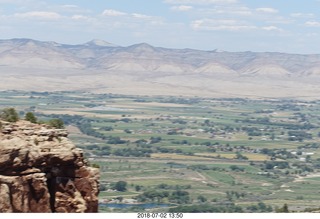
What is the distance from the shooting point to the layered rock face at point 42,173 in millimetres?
14281

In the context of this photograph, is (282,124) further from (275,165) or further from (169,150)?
(275,165)

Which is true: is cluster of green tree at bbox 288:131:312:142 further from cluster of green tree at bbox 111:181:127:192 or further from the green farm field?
cluster of green tree at bbox 111:181:127:192

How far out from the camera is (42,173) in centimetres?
1483

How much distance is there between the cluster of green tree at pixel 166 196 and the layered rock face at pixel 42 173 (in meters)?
38.6

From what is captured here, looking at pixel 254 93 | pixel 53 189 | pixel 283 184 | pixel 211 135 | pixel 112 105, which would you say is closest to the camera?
pixel 53 189

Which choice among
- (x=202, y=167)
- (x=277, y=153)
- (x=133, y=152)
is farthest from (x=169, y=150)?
(x=202, y=167)

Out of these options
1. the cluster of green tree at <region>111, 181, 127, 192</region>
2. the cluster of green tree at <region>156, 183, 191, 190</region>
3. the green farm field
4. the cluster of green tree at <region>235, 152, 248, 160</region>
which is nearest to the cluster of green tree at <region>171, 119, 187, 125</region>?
the green farm field

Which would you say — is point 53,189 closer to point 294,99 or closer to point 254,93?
point 294,99

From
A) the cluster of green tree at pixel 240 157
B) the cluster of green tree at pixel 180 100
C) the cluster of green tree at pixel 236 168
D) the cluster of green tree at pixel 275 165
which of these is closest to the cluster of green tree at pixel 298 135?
the cluster of green tree at pixel 240 157

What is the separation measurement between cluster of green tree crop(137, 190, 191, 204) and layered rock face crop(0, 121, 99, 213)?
38.6 m

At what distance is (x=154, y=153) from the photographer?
83312mm

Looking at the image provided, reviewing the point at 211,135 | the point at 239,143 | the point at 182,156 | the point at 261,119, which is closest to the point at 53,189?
the point at 182,156

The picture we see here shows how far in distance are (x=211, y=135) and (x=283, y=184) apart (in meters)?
37.4

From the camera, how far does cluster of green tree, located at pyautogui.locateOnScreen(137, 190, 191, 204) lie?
5481 cm
